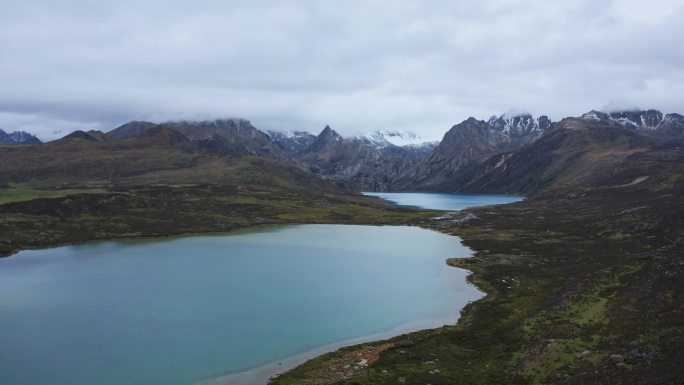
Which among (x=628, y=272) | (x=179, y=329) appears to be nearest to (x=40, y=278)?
(x=179, y=329)

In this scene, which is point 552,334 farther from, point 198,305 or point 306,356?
point 198,305

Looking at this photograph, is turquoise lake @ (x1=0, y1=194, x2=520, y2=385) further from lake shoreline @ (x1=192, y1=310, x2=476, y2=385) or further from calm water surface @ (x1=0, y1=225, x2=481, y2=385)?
lake shoreline @ (x1=192, y1=310, x2=476, y2=385)

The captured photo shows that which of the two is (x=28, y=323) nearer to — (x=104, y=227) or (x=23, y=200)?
(x=104, y=227)

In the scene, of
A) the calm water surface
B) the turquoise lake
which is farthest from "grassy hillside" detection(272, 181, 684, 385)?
the calm water surface

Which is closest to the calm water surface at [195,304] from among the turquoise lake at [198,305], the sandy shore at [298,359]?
the turquoise lake at [198,305]

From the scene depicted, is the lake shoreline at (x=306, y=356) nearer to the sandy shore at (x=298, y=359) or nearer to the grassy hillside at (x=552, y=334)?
the sandy shore at (x=298, y=359)

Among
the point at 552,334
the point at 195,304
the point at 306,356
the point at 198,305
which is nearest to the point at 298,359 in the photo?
the point at 306,356

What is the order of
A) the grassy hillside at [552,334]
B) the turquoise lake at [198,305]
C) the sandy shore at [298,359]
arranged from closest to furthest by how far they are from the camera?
the grassy hillside at [552,334]
the sandy shore at [298,359]
the turquoise lake at [198,305]
